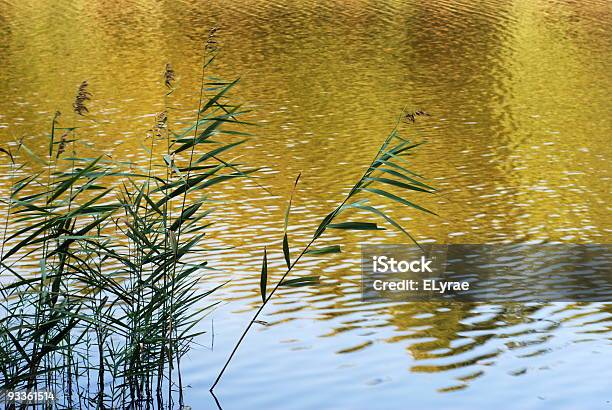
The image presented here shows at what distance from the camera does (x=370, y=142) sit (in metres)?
16.8

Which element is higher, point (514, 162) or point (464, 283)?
Result: point (514, 162)

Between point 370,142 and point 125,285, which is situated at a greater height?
point 370,142

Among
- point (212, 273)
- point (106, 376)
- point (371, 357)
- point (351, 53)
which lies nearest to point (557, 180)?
point (212, 273)

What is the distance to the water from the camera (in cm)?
800

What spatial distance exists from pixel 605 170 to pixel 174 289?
991cm

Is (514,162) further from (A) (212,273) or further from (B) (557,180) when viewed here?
(A) (212,273)

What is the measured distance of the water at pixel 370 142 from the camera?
800 centimetres

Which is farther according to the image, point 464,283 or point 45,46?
point 45,46

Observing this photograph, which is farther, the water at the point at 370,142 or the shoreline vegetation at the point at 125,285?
the water at the point at 370,142

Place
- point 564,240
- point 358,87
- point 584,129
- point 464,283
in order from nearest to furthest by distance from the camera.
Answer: point 464,283
point 564,240
point 584,129
point 358,87

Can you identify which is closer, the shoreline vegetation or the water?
the shoreline vegetation

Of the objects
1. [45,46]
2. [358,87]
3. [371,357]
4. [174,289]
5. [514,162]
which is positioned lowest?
[371,357]

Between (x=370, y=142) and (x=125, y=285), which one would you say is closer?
(x=125, y=285)

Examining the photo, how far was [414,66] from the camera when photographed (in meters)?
24.5
